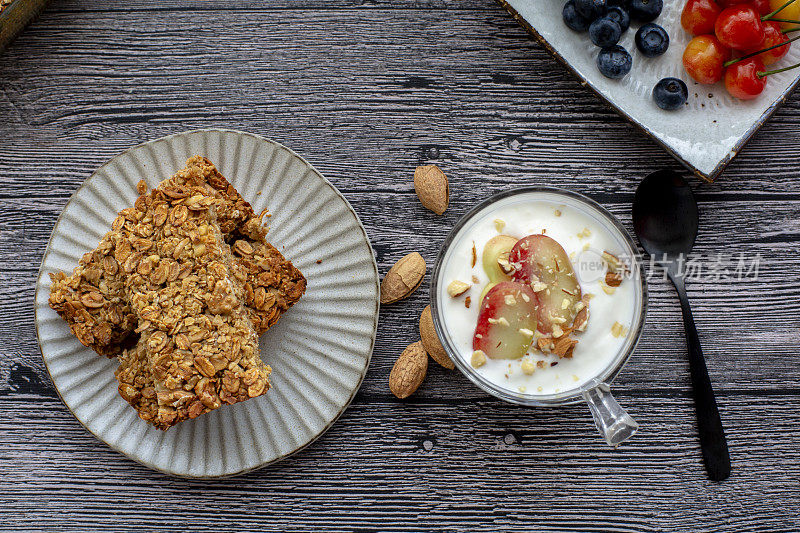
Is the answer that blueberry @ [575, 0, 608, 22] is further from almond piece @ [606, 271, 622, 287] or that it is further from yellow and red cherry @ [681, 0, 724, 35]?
almond piece @ [606, 271, 622, 287]

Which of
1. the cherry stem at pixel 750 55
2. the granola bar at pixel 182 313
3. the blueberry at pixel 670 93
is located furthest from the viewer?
the blueberry at pixel 670 93

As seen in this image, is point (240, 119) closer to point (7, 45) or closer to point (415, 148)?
point (415, 148)

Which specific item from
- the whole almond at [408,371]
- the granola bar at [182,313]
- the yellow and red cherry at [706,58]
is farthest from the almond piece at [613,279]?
the granola bar at [182,313]

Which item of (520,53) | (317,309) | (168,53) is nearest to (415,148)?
(520,53)

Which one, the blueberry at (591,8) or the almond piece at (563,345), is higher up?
the blueberry at (591,8)

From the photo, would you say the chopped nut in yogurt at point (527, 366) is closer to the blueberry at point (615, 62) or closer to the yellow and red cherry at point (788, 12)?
the blueberry at point (615, 62)

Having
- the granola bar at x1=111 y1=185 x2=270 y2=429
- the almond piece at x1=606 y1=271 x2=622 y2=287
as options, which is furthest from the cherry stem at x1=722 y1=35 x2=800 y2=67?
the granola bar at x1=111 y1=185 x2=270 y2=429
